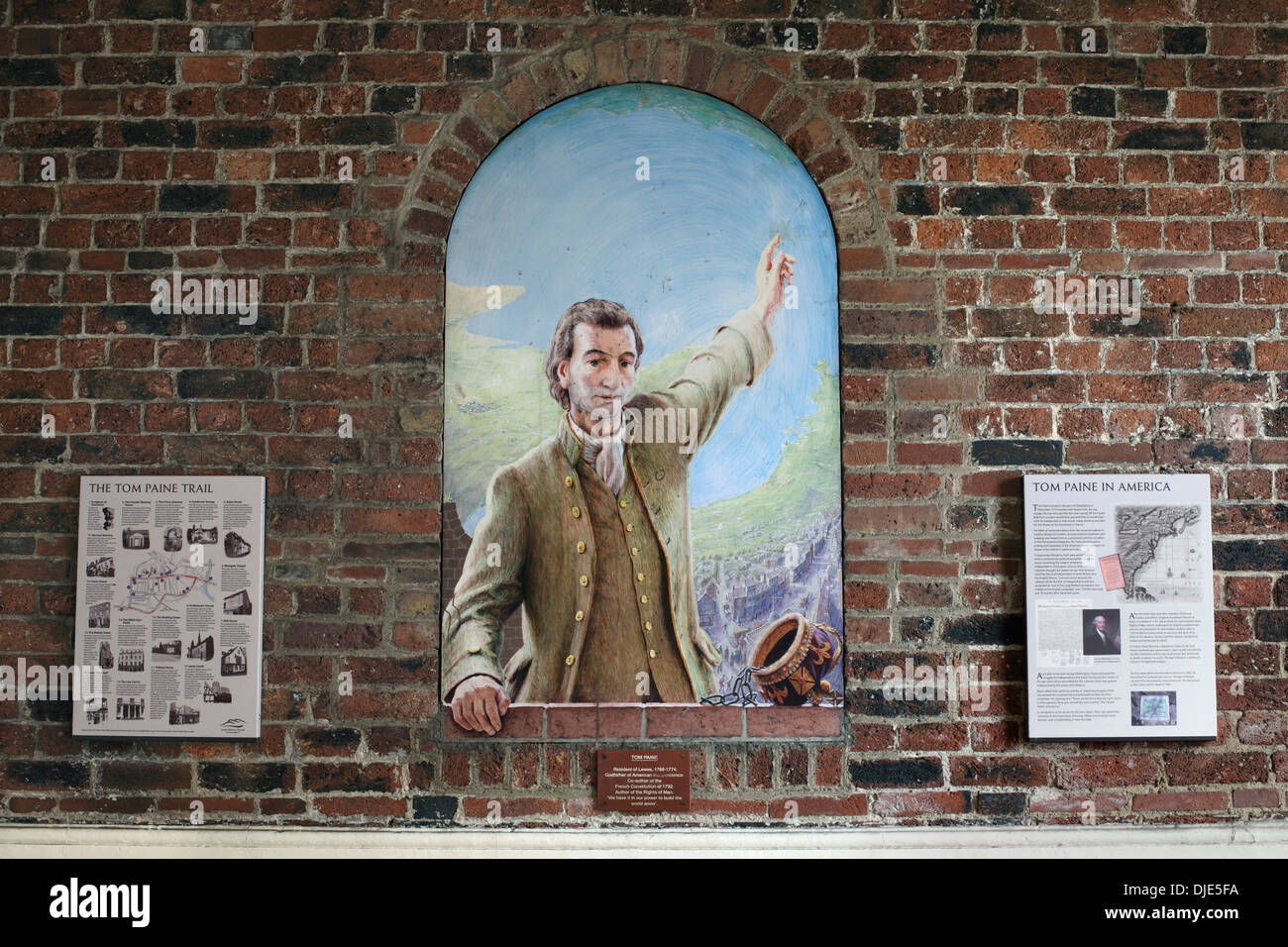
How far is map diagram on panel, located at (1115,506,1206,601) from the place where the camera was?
299cm

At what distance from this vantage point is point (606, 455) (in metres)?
3.03

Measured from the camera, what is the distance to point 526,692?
299 cm

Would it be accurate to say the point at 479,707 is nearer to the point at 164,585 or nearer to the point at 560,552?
the point at 560,552

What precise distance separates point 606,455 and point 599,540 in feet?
0.82

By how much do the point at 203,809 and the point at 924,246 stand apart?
8.78ft

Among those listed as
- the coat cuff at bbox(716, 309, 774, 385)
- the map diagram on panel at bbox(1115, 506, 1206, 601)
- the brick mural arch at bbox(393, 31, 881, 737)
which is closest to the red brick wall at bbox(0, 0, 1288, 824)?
the brick mural arch at bbox(393, 31, 881, 737)

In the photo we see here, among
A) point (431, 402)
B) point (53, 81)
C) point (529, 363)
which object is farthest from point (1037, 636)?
point (53, 81)

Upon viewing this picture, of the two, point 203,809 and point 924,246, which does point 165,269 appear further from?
point 924,246

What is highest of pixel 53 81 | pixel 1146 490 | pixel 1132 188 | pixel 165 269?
pixel 53 81

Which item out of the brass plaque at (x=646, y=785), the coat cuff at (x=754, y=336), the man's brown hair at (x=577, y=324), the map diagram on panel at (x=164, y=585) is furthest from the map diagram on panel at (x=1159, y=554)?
the map diagram on panel at (x=164, y=585)

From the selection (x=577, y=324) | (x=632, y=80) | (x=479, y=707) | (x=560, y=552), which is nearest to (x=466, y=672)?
(x=479, y=707)

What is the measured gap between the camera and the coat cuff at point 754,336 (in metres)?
3.04

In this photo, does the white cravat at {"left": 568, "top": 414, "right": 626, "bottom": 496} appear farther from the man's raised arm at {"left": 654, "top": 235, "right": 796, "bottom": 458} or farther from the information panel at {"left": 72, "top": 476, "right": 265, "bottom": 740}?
the information panel at {"left": 72, "top": 476, "right": 265, "bottom": 740}

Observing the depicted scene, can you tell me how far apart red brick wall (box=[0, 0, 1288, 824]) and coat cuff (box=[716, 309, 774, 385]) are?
231 mm
